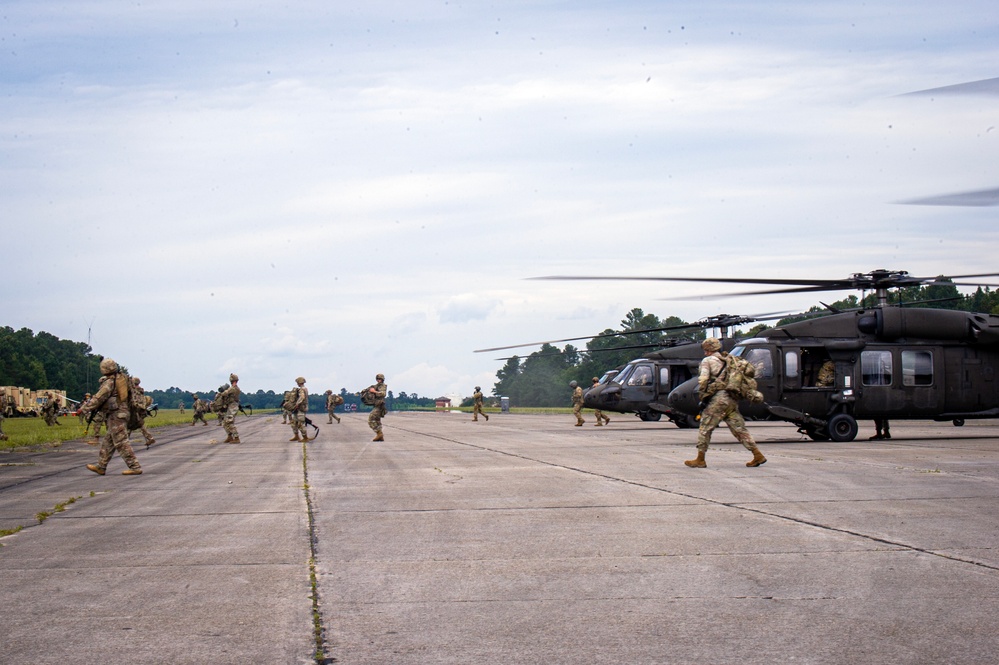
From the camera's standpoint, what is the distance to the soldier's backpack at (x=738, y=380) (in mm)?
15789

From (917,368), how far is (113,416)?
17.7 m

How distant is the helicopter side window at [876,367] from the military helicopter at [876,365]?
0.9 inches

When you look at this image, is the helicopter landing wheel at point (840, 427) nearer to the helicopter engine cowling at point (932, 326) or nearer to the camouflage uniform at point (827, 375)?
the camouflage uniform at point (827, 375)

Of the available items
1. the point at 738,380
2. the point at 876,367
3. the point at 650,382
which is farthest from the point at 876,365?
the point at 650,382

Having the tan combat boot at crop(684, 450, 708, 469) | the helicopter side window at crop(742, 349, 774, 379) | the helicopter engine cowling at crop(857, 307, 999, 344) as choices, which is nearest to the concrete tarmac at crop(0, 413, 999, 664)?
the tan combat boot at crop(684, 450, 708, 469)

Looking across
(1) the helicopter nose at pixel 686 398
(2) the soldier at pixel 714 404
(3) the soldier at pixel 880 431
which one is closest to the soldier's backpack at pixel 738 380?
(2) the soldier at pixel 714 404

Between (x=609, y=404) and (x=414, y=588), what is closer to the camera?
(x=414, y=588)

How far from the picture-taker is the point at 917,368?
24219 mm

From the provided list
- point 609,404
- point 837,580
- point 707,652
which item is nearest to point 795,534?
point 837,580

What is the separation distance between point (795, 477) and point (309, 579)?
339 inches

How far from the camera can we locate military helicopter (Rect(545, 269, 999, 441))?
2366 centimetres

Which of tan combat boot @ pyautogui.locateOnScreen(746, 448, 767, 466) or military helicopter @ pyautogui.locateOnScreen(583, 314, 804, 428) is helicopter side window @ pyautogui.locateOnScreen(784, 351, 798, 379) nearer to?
tan combat boot @ pyautogui.locateOnScreen(746, 448, 767, 466)

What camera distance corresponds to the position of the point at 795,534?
28.3ft

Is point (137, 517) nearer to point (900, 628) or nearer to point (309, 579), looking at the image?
point (309, 579)
